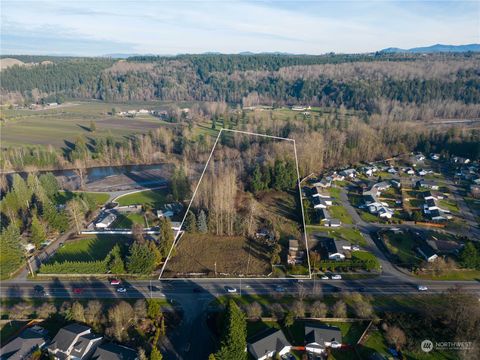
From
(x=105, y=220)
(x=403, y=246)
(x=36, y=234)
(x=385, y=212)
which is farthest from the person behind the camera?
(x=385, y=212)

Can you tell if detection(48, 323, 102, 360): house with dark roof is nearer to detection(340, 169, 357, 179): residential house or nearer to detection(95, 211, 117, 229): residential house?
detection(95, 211, 117, 229): residential house

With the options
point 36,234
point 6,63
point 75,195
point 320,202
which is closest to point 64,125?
point 75,195

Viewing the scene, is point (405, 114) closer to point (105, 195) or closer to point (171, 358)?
point (105, 195)

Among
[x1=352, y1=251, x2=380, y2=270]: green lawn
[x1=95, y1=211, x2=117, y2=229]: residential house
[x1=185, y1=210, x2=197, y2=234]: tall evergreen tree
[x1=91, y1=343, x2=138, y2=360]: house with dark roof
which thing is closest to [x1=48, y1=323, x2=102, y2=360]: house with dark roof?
[x1=91, y1=343, x2=138, y2=360]: house with dark roof

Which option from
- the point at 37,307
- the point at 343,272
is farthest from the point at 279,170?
the point at 37,307

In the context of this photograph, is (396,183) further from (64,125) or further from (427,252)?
(64,125)

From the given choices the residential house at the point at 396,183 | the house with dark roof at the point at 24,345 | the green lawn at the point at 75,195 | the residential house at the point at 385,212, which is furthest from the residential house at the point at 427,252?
the green lawn at the point at 75,195

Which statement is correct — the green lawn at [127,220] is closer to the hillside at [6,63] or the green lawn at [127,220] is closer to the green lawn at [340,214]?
the green lawn at [340,214]
